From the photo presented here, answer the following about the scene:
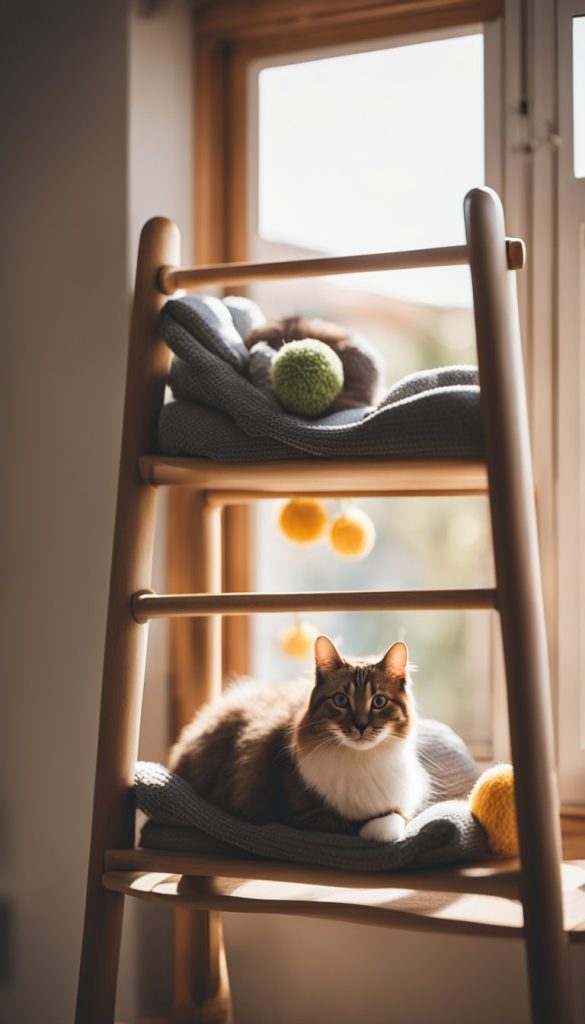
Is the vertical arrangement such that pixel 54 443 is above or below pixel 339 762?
above

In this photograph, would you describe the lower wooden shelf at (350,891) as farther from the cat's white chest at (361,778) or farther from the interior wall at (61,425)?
the interior wall at (61,425)

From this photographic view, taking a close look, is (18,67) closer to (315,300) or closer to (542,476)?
(315,300)

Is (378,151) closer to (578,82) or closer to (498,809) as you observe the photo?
(578,82)

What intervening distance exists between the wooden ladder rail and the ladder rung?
1.3 inches

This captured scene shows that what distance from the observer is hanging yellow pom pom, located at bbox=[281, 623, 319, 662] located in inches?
63.5

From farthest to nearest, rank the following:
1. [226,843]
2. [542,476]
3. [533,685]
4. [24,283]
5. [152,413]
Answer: [24,283]
[542,476]
[152,413]
[226,843]
[533,685]

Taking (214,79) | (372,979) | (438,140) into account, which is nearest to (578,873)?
(372,979)

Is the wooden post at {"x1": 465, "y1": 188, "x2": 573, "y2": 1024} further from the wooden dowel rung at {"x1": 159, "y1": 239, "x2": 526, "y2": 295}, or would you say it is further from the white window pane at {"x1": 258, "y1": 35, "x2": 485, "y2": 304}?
the white window pane at {"x1": 258, "y1": 35, "x2": 485, "y2": 304}

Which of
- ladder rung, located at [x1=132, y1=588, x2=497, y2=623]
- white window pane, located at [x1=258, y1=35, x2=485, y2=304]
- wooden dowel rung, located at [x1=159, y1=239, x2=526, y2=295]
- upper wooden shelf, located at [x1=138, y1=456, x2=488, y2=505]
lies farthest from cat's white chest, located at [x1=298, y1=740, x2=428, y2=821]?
white window pane, located at [x1=258, y1=35, x2=485, y2=304]

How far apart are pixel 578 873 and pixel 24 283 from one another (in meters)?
1.15

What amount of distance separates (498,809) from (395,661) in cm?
20

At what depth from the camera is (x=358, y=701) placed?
1.22m

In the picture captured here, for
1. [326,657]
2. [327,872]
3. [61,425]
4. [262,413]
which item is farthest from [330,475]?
[61,425]

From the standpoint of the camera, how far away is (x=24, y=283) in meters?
1.68
